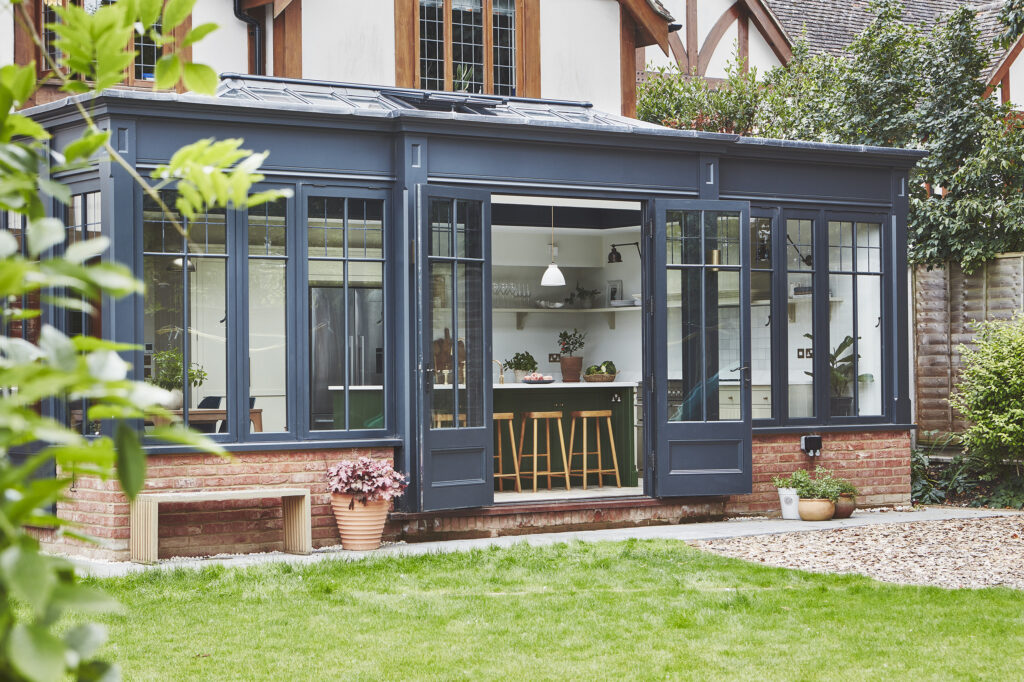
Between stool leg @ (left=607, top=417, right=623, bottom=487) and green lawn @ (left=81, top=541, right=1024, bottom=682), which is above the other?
stool leg @ (left=607, top=417, right=623, bottom=487)

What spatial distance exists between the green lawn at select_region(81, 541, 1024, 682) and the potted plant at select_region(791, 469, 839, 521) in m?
2.38

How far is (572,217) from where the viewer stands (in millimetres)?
13789

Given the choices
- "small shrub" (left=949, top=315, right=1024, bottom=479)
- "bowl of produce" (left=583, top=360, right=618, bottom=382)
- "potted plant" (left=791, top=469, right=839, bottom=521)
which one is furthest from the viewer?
"bowl of produce" (left=583, top=360, right=618, bottom=382)

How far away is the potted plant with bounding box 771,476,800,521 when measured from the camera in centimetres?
1020

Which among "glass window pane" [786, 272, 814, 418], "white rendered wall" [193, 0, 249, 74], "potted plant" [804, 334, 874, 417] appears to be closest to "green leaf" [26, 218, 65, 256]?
"glass window pane" [786, 272, 814, 418]

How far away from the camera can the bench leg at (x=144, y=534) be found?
803 centimetres

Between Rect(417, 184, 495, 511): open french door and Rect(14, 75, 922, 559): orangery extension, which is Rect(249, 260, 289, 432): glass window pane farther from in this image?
Rect(417, 184, 495, 511): open french door

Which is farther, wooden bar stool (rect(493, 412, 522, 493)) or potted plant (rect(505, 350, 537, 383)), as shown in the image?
potted plant (rect(505, 350, 537, 383))

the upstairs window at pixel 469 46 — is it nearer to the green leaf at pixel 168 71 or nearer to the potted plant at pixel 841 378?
the potted plant at pixel 841 378

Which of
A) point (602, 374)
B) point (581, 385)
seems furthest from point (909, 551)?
point (602, 374)

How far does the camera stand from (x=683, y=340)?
32.7 ft

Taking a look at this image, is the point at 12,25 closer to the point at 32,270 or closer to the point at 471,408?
the point at 471,408

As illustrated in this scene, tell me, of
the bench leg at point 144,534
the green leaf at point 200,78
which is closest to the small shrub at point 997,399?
the bench leg at point 144,534

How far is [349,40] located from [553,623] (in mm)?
7778
